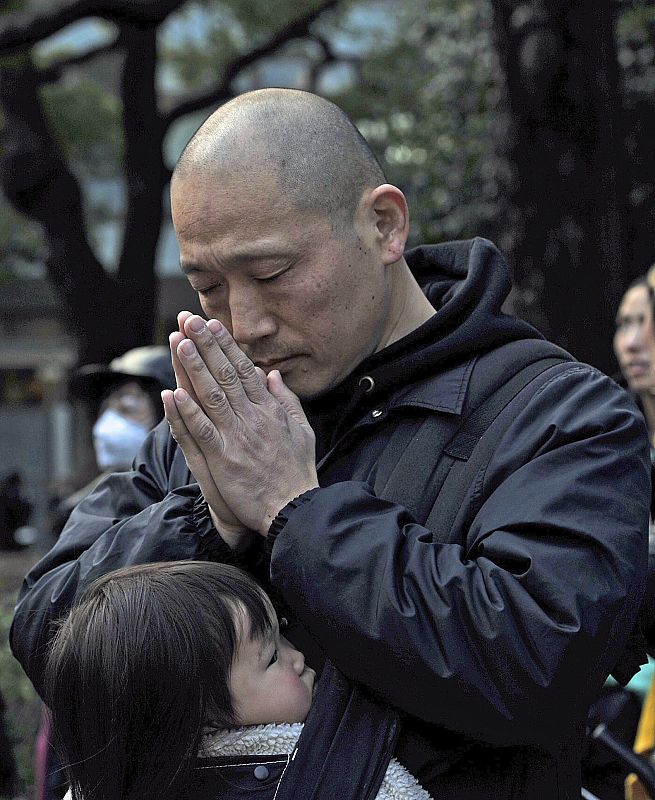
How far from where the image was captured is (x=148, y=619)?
5.90 ft

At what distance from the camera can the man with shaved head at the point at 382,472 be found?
1.64m

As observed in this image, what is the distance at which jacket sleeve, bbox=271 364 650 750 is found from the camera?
1615mm

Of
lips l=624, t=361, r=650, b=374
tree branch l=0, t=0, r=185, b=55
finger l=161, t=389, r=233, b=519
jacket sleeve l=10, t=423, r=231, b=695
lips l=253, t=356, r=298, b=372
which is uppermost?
tree branch l=0, t=0, r=185, b=55

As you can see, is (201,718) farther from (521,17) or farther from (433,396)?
(521,17)

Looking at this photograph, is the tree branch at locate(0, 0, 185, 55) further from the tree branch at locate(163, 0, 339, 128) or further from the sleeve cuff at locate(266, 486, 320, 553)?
the sleeve cuff at locate(266, 486, 320, 553)

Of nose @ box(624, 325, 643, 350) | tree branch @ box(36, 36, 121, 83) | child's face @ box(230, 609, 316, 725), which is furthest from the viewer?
tree branch @ box(36, 36, 121, 83)

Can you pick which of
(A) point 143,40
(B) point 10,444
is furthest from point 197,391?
(B) point 10,444

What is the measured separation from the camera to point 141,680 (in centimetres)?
178

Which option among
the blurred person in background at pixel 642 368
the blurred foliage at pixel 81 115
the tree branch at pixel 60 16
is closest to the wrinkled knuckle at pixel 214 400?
the blurred person in background at pixel 642 368

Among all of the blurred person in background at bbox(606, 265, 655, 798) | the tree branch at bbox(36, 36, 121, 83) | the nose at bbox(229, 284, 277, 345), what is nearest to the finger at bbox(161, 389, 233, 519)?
the nose at bbox(229, 284, 277, 345)

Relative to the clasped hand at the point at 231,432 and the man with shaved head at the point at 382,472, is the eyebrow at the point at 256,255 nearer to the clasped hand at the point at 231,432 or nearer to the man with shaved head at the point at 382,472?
the man with shaved head at the point at 382,472

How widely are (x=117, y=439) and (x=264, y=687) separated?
3.45 m

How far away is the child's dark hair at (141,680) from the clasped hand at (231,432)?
17 centimetres

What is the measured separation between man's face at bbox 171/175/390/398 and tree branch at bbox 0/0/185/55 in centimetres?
573
